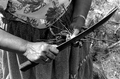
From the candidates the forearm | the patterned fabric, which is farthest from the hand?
the patterned fabric

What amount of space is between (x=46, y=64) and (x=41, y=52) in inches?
9.2

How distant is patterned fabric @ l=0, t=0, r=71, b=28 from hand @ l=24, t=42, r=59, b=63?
0.16m

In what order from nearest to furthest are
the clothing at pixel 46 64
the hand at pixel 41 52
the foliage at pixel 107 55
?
1. the hand at pixel 41 52
2. the clothing at pixel 46 64
3. the foliage at pixel 107 55

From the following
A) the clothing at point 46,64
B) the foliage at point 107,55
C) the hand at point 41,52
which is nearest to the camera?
the hand at point 41,52

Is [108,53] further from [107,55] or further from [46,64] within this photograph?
[46,64]

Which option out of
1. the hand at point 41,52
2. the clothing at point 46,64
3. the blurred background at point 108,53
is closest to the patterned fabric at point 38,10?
the clothing at point 46,64

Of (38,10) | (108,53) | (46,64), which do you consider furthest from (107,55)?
(38,10)

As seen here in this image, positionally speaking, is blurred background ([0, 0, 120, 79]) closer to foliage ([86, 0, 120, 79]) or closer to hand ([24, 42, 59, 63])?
foliage ([86, 0, 120, 79])

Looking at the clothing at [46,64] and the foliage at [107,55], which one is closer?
the clothing at [46,64]

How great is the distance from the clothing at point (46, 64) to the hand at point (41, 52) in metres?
0.13

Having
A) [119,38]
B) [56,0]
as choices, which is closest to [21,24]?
[56,0]

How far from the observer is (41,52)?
2.25 feet

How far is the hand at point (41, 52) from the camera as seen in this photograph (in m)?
0.69

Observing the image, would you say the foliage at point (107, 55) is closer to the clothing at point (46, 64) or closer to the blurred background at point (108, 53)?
the blurred background at point (108, 53)
